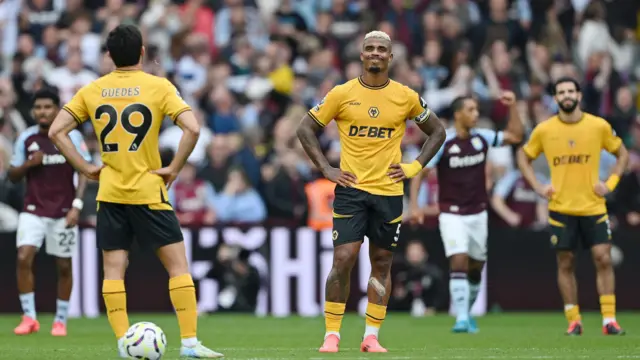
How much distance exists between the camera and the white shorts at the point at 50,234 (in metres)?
14.6

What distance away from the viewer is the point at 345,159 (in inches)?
455

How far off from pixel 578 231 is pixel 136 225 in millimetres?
5740

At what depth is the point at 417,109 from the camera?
11.5 meters

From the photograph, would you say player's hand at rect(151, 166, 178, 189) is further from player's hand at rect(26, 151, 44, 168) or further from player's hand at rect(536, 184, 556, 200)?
player's hand at rect(536, 184, 556, 200)

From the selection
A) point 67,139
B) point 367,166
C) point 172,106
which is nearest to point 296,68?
point 367,166

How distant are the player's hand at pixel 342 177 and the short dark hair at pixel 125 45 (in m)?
1.98

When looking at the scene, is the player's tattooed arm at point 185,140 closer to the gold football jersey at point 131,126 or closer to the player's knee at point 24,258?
the gold football jersey at point 131,126

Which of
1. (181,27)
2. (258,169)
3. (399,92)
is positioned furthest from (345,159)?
(181,27)

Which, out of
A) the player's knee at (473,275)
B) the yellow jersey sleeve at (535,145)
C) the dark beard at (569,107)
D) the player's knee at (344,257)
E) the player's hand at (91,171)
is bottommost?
the player's knee at (473,275)

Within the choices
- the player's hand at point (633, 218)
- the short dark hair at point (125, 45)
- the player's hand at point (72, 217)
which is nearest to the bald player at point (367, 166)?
the short dark hair at point (125, 45)

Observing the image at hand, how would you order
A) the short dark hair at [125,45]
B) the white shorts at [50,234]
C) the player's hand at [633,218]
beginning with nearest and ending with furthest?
the short dark hair at [125,45] < the white shorts at [50,234] < the player's hand at [633,218]

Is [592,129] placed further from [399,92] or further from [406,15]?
[406,15]

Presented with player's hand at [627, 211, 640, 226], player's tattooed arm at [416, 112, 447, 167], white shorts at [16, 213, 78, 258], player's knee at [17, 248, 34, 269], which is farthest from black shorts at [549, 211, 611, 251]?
player's knee at [17, 248, 34, 269]

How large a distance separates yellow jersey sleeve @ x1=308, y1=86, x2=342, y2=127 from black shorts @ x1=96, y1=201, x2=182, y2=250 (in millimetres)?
1674
